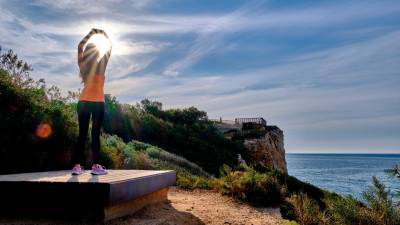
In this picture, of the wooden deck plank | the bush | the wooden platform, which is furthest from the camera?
the bush

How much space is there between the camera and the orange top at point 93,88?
261 inches

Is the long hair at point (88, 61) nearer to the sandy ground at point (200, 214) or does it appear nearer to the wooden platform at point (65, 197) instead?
the wooden platform at point (65, 197)

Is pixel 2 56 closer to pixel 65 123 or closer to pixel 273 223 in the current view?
pixel 65 123

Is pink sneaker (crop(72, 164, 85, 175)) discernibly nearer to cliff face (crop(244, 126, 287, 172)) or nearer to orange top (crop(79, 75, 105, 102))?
orange top (crop(79, 75, 105, 102))

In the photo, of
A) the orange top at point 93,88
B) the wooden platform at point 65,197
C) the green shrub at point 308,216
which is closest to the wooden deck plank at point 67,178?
the wooden platform at point 65,197

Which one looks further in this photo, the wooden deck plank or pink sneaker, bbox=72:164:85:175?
pink sneaker, bbox=72:164:85:175

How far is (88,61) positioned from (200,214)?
11.1 feet

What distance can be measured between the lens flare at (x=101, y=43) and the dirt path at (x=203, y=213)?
8.86 ft

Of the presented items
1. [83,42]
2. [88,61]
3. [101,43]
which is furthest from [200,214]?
[83,42]

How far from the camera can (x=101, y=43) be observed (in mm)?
6879

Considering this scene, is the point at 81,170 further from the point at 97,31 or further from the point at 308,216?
the point at 308,216

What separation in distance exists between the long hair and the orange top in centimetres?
10

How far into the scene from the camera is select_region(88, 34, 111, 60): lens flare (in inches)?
266

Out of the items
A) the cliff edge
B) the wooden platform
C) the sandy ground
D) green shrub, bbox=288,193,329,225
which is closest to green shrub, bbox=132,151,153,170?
the sandy ground
